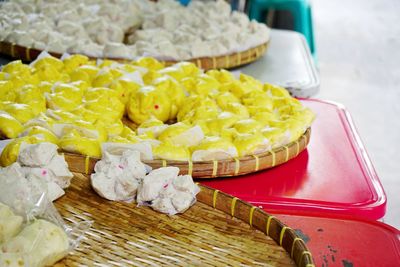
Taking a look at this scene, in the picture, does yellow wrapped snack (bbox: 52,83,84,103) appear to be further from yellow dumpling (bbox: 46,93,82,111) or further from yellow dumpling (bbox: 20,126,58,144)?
yellow dumpling (bbox: 20,126,58,144)

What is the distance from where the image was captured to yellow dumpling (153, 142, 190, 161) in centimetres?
178

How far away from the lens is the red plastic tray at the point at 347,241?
5.14 feet

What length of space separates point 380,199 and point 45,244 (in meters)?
1.15

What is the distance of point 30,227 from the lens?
1.27 m

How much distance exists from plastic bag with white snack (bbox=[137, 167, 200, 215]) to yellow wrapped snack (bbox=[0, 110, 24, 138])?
1.70ft

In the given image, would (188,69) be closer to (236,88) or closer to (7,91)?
(236,88)

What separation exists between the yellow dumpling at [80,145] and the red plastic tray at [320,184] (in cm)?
39

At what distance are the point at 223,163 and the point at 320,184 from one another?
1.31 feet

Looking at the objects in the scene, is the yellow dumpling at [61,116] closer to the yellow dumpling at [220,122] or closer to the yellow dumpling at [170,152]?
the yellow dumpling at [170,152]

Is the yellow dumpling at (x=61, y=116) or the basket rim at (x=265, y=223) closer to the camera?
the basket rim at (x=265, y=223)

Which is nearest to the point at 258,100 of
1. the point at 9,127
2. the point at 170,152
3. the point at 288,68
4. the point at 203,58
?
the point at 170,152

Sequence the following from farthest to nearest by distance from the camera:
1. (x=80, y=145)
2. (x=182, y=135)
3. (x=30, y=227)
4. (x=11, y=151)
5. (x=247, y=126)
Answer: (x=247, y=126) < (x=182, y=135) < (x=80, y=145) < (x=11, y=151) < (x=30, y=227)

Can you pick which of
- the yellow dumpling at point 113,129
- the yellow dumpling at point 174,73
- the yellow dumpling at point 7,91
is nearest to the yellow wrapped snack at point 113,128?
the yellow dumpling at point 113,129

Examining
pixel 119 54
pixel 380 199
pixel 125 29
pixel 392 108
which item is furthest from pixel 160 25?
pixel 392 108
